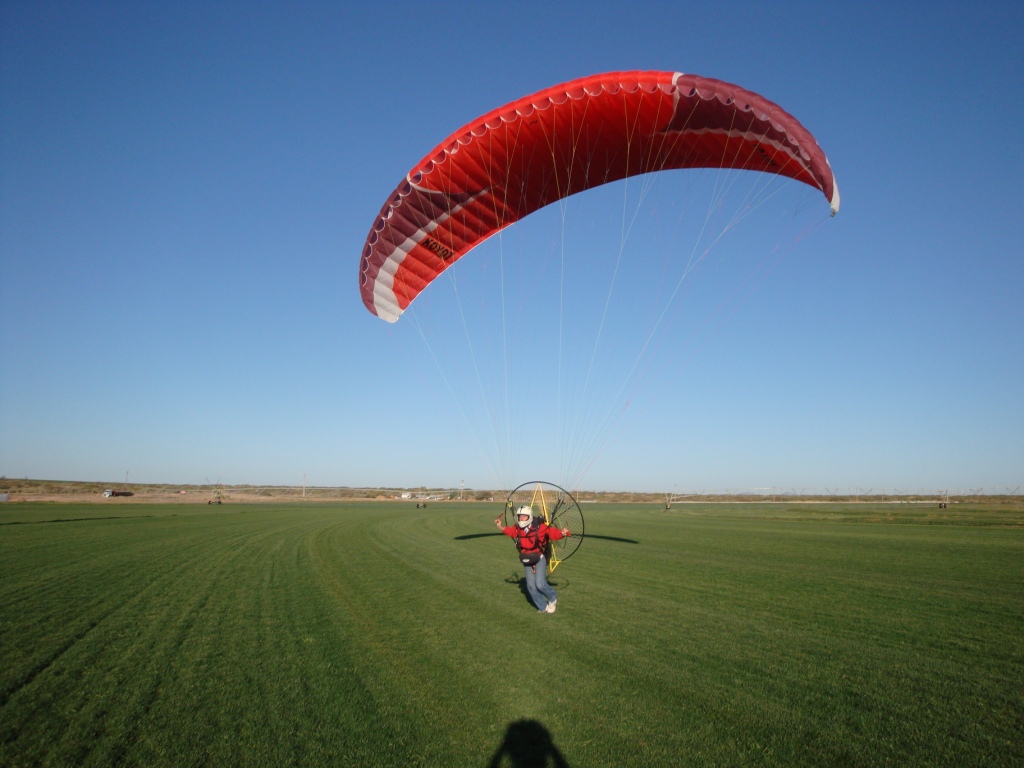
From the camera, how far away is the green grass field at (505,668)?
4266 mm

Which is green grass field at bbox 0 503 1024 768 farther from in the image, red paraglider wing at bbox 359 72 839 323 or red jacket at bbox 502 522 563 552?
red paraglider wing at bbox 359 72 839 323

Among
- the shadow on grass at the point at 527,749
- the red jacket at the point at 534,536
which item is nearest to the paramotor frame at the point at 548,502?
the red jacket at the point at 534,536

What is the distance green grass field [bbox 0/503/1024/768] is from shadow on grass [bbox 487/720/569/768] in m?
0.02

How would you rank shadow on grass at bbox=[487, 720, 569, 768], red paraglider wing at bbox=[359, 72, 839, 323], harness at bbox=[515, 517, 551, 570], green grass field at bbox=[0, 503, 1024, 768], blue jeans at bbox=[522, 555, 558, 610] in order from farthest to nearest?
red paraglider wing at bbox=[359, 72, 839, 323] < harness at bbox=[515, 517, 551, 570] < blue jeans at bbox=[522, 555, 558, 610] < green grass field at bbox=[0, 503, 1024, 768] < shadow on grass at bbox=[487, 720, 569, 768]

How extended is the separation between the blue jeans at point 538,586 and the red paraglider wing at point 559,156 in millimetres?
7167

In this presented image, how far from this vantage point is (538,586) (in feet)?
29.0

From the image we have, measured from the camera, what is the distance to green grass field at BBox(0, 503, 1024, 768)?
4266 millimetres

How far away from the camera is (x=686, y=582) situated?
37.5ft

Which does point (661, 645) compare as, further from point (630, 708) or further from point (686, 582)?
point (686, 582)

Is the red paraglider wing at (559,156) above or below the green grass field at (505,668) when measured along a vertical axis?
above

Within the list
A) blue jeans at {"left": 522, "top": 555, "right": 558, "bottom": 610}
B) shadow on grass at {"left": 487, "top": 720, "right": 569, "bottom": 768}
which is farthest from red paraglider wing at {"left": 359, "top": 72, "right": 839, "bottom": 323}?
shadow on grass at {"left": 487, "top": 720, "right": 569, "bottom": 768}

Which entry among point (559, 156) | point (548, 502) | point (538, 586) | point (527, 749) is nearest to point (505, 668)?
point (527, 749)

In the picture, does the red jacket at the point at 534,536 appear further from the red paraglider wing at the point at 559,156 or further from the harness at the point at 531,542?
the red paraglider wing at the point at 559,156

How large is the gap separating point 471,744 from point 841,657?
451 centimetres
